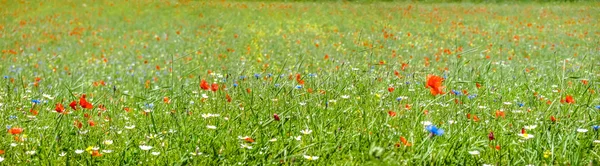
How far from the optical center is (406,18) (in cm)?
1864

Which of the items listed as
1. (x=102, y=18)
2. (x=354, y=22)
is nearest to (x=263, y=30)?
(x=354, y=22)

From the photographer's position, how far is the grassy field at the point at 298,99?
292 centimetres

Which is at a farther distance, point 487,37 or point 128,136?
point 487,37

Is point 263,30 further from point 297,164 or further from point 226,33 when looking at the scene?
point 297,164

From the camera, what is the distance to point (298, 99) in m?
3.97

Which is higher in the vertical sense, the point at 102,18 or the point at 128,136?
the point at 128,136

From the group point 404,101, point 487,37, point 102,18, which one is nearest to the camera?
point 404,101

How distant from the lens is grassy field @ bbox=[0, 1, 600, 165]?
2924 millimetres

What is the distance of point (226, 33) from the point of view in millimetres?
15586

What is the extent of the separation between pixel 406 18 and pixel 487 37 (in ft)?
14.7

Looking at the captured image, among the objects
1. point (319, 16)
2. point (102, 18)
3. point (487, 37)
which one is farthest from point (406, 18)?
point (102, 18)

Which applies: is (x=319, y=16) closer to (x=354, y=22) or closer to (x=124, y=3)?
(x=354, y=22)

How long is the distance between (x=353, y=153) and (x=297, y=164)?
0.90 ft

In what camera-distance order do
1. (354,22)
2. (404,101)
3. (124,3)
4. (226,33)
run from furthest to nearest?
(124,3) < (354,22) < (226,33) < (404,101)
